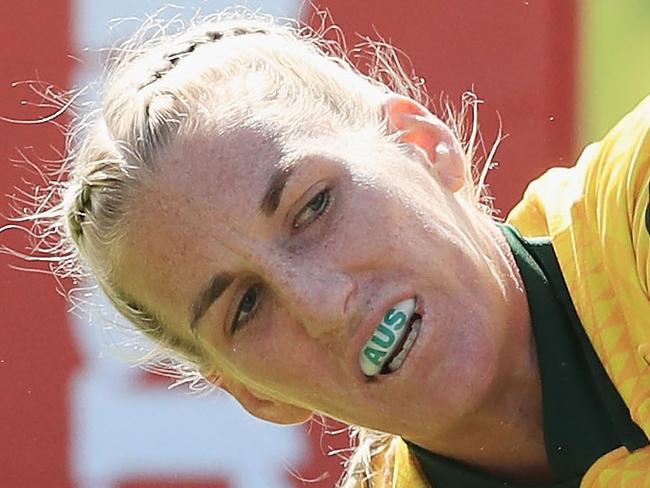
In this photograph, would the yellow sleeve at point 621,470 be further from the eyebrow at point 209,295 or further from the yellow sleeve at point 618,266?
the eyebrow at point 209,295

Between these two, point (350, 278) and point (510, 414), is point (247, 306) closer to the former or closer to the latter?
point (350, 278)

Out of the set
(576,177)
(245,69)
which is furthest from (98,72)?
(576,177)

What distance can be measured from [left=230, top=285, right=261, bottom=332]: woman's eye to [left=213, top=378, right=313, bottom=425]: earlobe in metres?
0.12

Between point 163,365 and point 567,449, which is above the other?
point 567,449

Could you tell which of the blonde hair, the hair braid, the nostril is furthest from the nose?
the hair braid

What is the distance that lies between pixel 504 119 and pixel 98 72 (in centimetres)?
48

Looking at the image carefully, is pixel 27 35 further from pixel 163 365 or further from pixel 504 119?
pixel 504 119

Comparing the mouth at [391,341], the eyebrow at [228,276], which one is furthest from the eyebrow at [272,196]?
the mouth at [391,341]

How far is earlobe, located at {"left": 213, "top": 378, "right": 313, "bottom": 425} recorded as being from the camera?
3.43 ft

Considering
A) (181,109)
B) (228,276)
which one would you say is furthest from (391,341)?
(181,109)

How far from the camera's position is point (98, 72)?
5.09 feet

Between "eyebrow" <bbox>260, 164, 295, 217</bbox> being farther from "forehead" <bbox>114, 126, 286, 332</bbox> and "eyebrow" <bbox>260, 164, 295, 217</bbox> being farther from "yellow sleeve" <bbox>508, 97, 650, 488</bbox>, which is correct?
"yellow sleeve" <bbox>508, 97, 650, 488</bbox>

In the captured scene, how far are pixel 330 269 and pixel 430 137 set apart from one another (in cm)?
18

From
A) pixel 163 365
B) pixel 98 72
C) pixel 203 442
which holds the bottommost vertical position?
pixel 203 442
